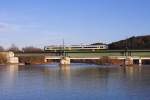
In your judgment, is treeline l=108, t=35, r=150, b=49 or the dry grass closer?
the dry grass

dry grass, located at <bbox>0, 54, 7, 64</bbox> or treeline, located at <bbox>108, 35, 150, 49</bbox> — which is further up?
treeline, located at <bbox>108, 35, 150, 49</bbox>

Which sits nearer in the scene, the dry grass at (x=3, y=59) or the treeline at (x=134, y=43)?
the dry grass at (x=3, y=59)

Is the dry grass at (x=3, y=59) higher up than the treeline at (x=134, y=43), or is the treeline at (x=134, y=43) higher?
the treeline at (x=134, y=43)

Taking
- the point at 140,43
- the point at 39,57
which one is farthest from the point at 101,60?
the point at 140,43

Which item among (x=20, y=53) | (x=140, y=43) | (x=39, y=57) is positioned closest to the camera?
(x=20, y=53)

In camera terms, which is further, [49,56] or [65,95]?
[49,56]

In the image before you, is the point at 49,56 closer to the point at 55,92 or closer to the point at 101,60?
the point at 101,60

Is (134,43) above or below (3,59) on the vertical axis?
above

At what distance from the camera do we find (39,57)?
96000mm

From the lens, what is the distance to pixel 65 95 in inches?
1024

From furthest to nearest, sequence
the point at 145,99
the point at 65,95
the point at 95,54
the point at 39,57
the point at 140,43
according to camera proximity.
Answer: the point at 140,43 < the point at 39,57 < the point at 95,54 < the point at 65,95 < the point at 145,99

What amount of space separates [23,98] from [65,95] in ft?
8.29

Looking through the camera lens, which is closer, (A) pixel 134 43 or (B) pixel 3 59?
(B) pixel 3 59

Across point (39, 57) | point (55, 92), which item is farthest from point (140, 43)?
point (55, 92)
